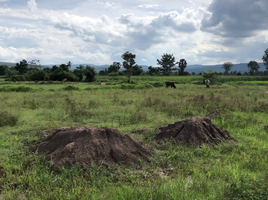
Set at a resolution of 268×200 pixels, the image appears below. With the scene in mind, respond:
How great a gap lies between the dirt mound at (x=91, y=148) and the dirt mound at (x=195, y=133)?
61.6 inches

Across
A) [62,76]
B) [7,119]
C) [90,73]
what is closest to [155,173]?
[7,119]

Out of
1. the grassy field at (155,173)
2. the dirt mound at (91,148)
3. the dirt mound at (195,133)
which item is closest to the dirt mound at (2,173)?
the grassy field at (155,173)

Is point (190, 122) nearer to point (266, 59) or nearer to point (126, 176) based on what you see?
point (126, 176)

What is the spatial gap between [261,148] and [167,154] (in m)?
3.02

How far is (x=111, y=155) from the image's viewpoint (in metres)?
6.30

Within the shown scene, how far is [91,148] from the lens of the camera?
20.4 ft

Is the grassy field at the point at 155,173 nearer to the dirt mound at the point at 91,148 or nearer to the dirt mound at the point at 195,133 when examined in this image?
the dirt mound at the point at 91,148

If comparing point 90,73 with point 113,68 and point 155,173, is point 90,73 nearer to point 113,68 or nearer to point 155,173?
point 113,68

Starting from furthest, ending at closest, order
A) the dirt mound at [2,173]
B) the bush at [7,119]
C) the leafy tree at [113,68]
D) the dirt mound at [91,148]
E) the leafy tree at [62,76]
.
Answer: the leafy tree at [113,68]
the leafy tree at [62,76]
the bush at [7,119]
the dirt mound at [91,148]
the dirt mound at [2,173]

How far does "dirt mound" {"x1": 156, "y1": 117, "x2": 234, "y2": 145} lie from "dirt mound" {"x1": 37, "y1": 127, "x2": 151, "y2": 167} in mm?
1565

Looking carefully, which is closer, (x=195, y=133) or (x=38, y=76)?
(x=195, y=133)

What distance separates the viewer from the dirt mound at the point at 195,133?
7757 millimetres

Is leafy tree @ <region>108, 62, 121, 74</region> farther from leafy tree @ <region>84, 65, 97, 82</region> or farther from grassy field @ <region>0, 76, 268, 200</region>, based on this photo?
grassy field @ <region>0, 76, 268, 200</region>

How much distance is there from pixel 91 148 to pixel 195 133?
363 cm
